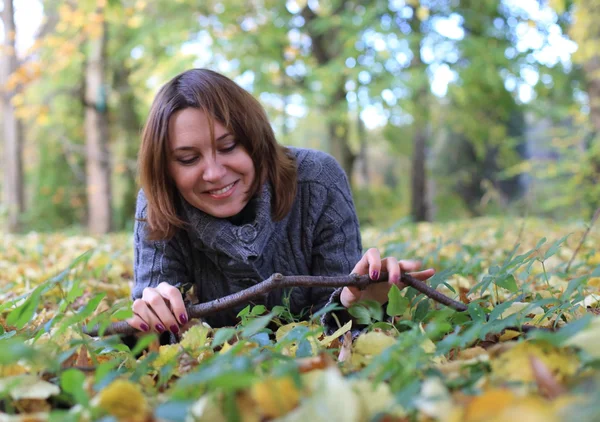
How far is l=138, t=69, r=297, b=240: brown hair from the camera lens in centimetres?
150

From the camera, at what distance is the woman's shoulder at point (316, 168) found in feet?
5.86

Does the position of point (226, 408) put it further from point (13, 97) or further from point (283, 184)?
point (13, 97)

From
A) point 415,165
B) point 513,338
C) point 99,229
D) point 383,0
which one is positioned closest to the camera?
point 513,338

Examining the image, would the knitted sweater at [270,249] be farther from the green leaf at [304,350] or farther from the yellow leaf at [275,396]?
the yellow leaf at [275,396]

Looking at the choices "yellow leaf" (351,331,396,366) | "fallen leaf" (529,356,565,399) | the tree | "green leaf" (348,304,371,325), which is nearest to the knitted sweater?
"green leaf" (348,304,371,325)

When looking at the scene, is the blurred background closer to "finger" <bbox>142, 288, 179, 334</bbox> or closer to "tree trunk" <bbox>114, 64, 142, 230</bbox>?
"tree trunk" <bbox>114, 64, 142, 230</bbox>

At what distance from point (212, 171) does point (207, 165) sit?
0.08 ft

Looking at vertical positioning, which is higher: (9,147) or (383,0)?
(383,0)

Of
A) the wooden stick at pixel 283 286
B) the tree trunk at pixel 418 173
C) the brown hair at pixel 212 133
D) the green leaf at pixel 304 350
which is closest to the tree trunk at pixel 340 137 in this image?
the tree trunk at pixel 418 173

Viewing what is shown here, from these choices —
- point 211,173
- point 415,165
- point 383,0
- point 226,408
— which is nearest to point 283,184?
point 211,173

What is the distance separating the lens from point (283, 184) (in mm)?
1699

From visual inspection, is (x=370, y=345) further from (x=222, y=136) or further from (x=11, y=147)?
(x=11, y=147)

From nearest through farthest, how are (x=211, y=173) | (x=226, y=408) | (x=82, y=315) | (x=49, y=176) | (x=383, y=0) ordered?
1. (x=226, y=408)
2. (x=82, y=315)
3. (x=211, y=173)
4. (x=383, y=0)
5. (x=49, y=176)

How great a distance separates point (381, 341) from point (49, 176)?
12.4m
